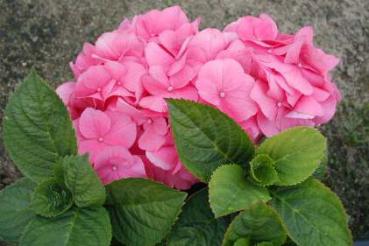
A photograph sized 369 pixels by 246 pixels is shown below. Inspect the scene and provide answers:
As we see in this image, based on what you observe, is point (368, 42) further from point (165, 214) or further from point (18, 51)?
point (165, 214)

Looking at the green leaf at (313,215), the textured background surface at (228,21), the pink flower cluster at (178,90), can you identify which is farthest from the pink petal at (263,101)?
the textured background surface at (228,21)

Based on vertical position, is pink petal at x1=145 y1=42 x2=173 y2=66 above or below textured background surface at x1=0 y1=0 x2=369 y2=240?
above

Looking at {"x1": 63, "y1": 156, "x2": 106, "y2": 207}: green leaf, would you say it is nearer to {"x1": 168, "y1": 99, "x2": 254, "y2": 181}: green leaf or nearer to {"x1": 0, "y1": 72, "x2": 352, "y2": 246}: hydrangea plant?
{"x1": 0, "y1": 72, "x2": 352, "y2": 246}: hydrangea plant

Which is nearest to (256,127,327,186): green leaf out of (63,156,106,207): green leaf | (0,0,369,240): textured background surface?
(63,156,106,207): green leaf

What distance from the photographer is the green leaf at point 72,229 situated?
89 cm

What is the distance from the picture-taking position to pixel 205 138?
0.93 metres

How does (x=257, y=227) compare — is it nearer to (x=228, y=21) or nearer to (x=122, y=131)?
(x=122, y=131)

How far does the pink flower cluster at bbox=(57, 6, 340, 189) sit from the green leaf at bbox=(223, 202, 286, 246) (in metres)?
0.12

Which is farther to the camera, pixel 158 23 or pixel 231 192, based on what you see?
pixel 158 23

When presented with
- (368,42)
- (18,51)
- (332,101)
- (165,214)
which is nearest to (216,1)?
(368,42)

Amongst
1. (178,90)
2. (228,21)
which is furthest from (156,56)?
(228,21)

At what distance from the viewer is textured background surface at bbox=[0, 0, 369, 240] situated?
1.71 m

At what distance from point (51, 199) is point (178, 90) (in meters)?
0.22

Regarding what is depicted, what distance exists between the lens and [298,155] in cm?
93
